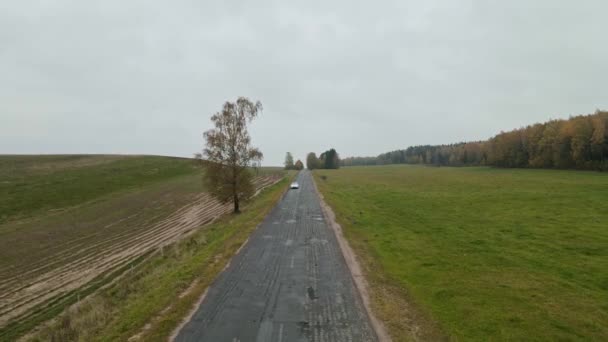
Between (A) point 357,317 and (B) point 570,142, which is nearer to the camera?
(A) point 357,317

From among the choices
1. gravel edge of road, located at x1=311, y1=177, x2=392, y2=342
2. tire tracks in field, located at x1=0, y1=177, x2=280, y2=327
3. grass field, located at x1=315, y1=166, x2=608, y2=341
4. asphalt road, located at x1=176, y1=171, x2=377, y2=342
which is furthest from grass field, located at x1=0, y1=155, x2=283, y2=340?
grass field, located at x1=315, y1=166, x2=608, y2=341

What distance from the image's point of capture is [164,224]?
2672 cm

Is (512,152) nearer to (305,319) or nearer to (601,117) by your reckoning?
(601,117)

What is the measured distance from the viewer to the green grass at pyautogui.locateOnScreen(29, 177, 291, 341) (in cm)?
821

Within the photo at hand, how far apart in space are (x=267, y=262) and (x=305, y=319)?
530 cm

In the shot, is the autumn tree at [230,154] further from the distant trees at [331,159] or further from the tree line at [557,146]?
the distant trees at [331,159]

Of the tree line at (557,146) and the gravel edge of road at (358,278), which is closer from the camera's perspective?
the gravel edge of road at (358,278)

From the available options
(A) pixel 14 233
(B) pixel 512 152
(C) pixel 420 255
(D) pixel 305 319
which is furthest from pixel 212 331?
(B) pixel 512 152

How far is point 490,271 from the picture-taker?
1148 cm

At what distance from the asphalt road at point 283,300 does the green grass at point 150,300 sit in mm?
694

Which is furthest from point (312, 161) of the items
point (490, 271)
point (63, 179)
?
point (490, 271)

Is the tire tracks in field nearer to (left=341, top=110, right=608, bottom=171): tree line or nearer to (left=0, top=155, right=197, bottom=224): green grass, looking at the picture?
(left=0, top=155, right=197, bottom=224): green grass

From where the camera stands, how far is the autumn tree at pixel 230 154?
90.5ft

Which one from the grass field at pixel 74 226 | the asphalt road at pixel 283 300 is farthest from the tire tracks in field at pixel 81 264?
the asphalt road at pixel 283 300
